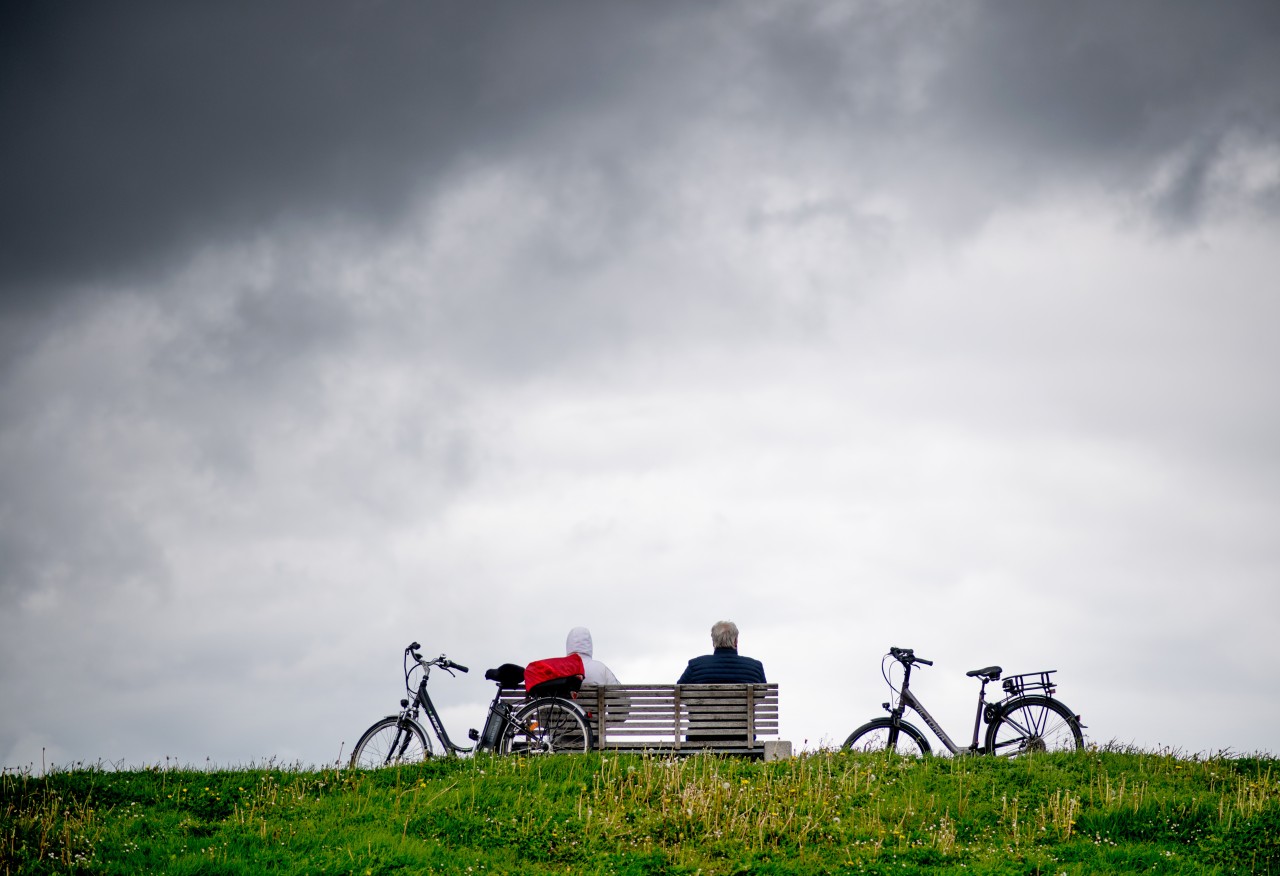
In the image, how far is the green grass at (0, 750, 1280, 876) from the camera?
464 inches

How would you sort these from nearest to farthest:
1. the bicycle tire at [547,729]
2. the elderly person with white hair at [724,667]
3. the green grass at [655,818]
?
the green grass at [655,818] → the bicycle tire at [547,729] → the elderly person with white hair at [724,667]

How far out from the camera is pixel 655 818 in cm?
1284

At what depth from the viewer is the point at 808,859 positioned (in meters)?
11.9

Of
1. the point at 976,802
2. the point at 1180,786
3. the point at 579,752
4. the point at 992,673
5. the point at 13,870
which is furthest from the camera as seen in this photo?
the point at 992,673

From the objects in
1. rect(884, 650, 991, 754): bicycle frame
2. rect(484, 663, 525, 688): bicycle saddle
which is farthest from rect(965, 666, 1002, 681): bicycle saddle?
rect(484, 663, 525, 688): bicycle saddle

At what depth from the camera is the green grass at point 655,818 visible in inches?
464

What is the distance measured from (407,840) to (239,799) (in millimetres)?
2954

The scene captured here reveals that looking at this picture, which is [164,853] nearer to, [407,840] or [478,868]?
[407,840]

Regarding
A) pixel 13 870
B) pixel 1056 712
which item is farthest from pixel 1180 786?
pixel 13 870

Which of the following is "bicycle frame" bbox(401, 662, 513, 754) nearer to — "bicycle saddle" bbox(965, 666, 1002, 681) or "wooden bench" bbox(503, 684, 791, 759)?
"wooden bench" bbox(503, 684, 791, 759)

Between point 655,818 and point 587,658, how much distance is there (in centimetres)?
435

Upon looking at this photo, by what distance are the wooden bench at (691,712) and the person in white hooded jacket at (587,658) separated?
318mm

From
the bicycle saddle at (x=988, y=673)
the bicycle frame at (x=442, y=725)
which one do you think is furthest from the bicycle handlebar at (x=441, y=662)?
the bicycle saddle at (x=988, y=673)

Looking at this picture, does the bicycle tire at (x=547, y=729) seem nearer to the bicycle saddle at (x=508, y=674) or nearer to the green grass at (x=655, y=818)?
the bicycle saddle at (x=508, y=674)
